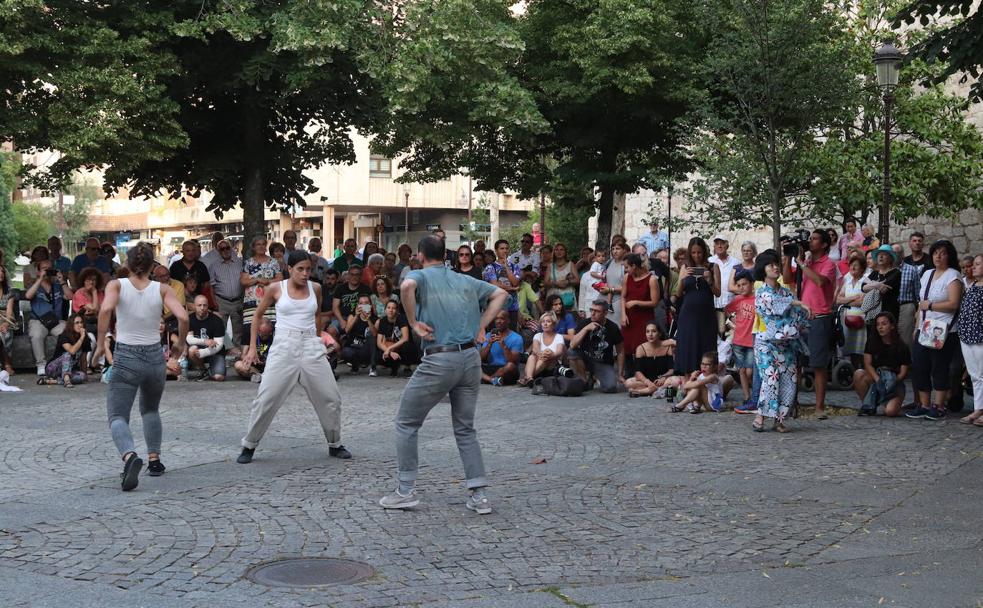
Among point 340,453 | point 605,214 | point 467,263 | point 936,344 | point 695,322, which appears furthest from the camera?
point 605,214

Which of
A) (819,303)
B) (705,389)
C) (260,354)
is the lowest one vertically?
(705,389)

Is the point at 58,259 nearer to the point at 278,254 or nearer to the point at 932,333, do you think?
the point at 278,254

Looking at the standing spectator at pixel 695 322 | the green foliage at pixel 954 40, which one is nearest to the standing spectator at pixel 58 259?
the standing spectator at pixel 695 322

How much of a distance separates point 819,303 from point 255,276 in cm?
868

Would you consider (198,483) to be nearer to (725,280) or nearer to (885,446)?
(885,446)

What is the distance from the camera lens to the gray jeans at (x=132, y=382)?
8.73 meters

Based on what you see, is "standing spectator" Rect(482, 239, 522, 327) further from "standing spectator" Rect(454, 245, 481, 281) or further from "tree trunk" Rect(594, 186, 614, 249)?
"tree trunk" Rect(594, 186, 614, 249)

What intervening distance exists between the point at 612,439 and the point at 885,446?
2465 millimetres

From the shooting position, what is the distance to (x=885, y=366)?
1246 centimetres

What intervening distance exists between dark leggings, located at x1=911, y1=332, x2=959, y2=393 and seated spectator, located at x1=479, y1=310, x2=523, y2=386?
5487 mm

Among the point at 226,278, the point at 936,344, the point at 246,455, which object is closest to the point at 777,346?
the point at 936,344

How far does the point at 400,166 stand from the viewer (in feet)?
91.9

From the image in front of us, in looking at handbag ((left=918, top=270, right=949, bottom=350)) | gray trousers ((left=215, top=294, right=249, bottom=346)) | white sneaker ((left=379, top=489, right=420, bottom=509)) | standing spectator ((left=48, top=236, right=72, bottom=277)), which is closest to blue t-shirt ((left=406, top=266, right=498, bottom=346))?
white sneaker ((left=379, top=489, right=420, bottom=509))

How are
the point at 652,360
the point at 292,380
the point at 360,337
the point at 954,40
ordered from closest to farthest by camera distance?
the point at 292,380, the point at 954,40, the point at 652,360, the point at 360,337
